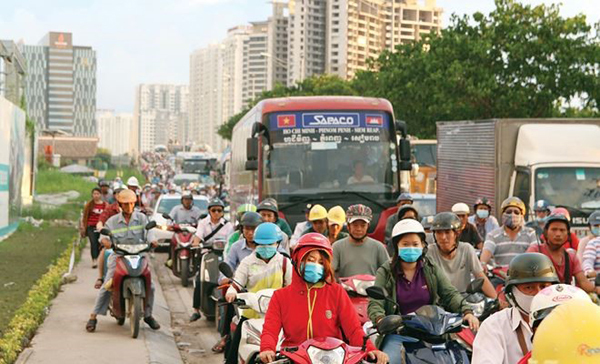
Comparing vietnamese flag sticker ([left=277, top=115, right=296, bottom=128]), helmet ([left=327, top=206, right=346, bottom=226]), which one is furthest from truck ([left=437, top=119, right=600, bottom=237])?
helmet ([left=327, top=206, right=346, bottom=226])

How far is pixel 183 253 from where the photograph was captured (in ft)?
64.4

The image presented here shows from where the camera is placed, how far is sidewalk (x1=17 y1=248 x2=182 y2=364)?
11.2m

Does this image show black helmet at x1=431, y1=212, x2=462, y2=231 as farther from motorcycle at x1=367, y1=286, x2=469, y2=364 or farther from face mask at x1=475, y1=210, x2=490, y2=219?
face mask at x1=475, y1=210, x2=490, y2=219

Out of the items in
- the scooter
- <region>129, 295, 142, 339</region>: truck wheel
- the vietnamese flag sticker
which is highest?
the vietnamese flag sticker

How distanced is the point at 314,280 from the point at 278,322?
0.33m

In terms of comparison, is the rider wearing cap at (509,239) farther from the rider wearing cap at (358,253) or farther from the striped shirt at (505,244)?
the rider wearing cap at (358,253)

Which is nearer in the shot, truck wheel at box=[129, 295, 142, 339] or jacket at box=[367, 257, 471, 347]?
jacket at box=[367, 257, 471, 347]

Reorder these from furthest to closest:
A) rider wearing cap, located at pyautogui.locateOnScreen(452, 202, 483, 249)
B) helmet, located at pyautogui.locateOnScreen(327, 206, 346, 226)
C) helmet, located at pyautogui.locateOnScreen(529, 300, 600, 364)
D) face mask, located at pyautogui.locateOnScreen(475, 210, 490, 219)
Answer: face mask, located at pyautogui.locateOnScreen(475, 210, 490, 219) < rider wearing cap, located at pyautogui.locateOnScreen(452, 202, 483, 249) < helmet, located at pyautogui.locateOnScreen(327, 206, 346, 226) < helmet, located at pyautogui.locateOnScreen(529, 300, 600, 364)

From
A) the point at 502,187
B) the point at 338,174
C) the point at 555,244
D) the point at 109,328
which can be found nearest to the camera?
the point at 555,244

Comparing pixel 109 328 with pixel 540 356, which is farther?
pixel 109 328

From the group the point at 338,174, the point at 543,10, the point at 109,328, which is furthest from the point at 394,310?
the point at 543,10

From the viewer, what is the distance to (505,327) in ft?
16.7

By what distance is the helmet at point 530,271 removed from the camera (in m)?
5.27

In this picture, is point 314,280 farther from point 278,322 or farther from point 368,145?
point 368,145
